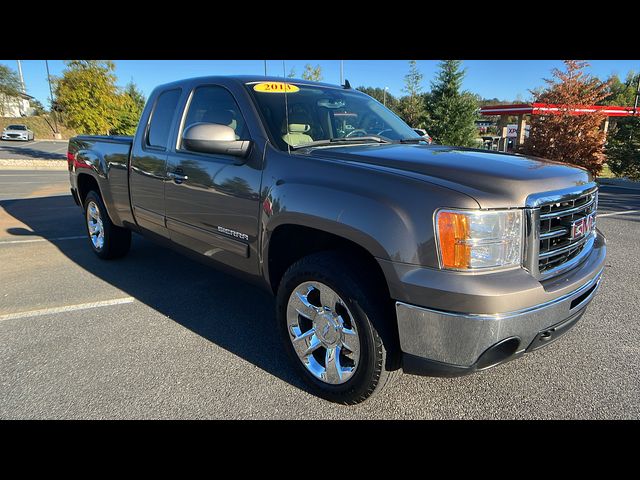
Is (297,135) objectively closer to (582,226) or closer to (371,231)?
(371,231)

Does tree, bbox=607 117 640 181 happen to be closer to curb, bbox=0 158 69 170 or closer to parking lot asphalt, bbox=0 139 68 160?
curb, bbox=0 158 69 170

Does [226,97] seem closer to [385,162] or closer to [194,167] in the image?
[194,167]

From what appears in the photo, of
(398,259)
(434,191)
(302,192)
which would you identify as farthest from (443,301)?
(302,192)

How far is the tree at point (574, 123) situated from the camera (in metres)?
12.3

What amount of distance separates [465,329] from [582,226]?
41.8 inches

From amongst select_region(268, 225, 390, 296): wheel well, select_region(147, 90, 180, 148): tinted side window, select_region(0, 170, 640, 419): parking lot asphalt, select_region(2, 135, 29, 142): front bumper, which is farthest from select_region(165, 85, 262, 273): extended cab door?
select_region(2, 135, 29, 142): front bumper

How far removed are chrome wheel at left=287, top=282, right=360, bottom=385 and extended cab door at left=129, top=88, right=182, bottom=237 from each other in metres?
1.78

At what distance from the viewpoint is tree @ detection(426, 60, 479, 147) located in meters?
22.2

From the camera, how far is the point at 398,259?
208 centimetres

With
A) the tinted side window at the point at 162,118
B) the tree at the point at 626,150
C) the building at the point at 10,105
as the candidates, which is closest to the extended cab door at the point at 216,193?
the tinted side window at the point at 162,118

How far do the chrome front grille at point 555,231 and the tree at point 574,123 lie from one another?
11431 mm

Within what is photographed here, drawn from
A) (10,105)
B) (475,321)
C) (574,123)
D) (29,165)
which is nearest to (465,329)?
(475,321)

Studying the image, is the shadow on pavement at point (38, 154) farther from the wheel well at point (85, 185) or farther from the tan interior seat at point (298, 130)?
the tan interior seat at point (298, 130)
